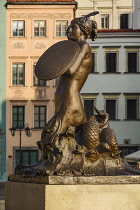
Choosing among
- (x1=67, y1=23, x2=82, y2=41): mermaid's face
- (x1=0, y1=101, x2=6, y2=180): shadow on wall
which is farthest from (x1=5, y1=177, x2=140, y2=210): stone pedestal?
(x1=0, y1=101, x2=6, y2=180): shadow on wall

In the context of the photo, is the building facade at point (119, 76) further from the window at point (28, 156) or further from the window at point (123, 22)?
the window at point (28, 156)

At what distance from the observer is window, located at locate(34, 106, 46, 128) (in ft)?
144

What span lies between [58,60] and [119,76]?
112 ft

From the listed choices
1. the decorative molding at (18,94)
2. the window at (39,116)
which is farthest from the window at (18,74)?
the window at (39,116)

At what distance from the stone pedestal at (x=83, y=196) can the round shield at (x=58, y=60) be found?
1.68 meters

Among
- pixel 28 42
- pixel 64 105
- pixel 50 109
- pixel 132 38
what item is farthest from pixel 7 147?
pixel 64 105

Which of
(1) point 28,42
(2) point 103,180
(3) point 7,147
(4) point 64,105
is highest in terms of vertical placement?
(1) point 28,42

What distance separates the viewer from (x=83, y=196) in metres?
9.39

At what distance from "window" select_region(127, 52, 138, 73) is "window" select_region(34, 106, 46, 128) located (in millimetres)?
5845

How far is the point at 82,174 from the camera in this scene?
977 cm

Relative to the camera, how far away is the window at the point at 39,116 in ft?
144

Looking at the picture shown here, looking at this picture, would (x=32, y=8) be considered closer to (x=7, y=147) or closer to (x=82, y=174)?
(x=7, y=147)

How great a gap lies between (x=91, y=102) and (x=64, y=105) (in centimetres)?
3387

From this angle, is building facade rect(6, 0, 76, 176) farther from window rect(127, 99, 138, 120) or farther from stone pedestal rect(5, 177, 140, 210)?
stone pedestal rect(5, 177, 140, 210)
